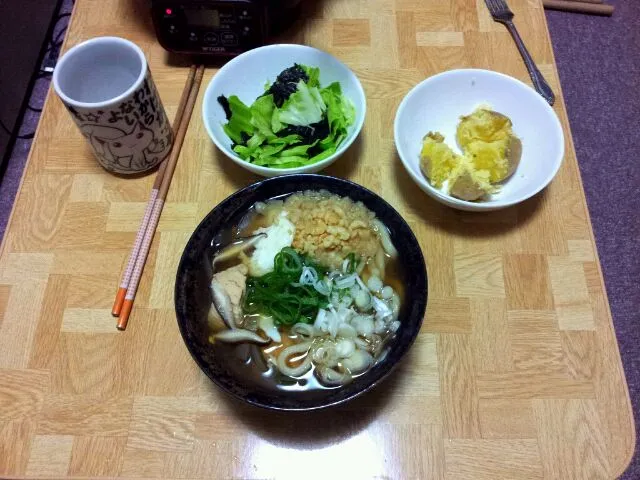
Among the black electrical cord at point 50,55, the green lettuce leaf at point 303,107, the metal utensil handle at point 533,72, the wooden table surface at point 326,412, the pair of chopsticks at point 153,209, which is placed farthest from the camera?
the black electrical cord at point 50,55

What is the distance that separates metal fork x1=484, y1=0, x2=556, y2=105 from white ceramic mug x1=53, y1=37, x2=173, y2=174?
0.81m

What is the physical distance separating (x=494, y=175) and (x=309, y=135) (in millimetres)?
373

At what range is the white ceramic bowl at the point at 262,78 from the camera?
104cm

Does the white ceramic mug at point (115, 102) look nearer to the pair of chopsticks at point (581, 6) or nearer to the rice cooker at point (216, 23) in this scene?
the rice cooker at point (216, 23)

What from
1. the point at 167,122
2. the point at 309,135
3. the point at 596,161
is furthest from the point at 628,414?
the point at 596,161

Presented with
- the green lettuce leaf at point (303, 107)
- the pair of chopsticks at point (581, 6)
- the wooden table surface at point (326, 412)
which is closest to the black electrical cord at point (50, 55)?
the wooden table surface at point (326, 412)

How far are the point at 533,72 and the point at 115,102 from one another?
34.9 inches

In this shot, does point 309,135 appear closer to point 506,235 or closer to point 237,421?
point 506,235

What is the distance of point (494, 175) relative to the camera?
103 centimetres

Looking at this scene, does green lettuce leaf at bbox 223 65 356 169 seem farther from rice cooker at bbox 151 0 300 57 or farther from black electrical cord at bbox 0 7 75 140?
black electrical cord at bbox 0 7 75 140

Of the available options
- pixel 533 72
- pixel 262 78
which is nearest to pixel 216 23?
pixel 262 78

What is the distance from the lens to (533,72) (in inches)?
46.6

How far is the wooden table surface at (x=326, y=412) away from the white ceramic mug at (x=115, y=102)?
0.24ft

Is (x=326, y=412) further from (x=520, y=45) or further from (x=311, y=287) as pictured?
(x=520, y=45)
